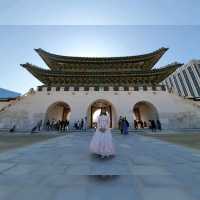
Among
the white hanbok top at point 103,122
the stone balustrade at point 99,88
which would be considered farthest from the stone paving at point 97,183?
the stone balustrade at point 99,88

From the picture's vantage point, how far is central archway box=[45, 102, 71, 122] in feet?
62.1

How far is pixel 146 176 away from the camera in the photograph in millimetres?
2455

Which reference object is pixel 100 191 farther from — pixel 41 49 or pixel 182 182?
pixel 41 49

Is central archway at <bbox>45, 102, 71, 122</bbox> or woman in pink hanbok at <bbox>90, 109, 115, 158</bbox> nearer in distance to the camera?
woman in pink hanbok at <bbox>90, 109, 115, 158</bbox>

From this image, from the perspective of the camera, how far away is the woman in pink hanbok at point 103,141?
159 inches

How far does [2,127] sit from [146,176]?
19.6 m

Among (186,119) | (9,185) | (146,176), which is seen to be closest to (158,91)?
(186,119)

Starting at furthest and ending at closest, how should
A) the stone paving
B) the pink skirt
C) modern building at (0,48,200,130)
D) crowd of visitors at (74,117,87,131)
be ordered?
1. modern building at (0,48,200,130)
2. crowd of visitors at (74,117,87,131)
3. the pink skirt
4. the stone paving

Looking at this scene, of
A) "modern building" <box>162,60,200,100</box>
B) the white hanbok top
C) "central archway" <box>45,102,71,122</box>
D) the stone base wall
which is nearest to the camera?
the white hanbok top

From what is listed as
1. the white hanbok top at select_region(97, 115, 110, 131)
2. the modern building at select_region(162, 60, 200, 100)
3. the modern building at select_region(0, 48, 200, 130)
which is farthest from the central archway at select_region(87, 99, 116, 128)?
the modern building at select_region(162, 60, 200, 100)

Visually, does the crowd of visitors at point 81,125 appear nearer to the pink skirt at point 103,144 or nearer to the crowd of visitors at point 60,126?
the crowd of visitors at point 60,126

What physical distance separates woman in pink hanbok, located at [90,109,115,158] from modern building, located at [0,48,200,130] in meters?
13.7

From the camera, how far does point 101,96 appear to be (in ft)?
60.8

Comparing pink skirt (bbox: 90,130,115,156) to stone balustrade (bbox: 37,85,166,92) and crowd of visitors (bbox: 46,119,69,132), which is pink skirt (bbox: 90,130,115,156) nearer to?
crowd of visitors (bbox: 46,119,69,132)
